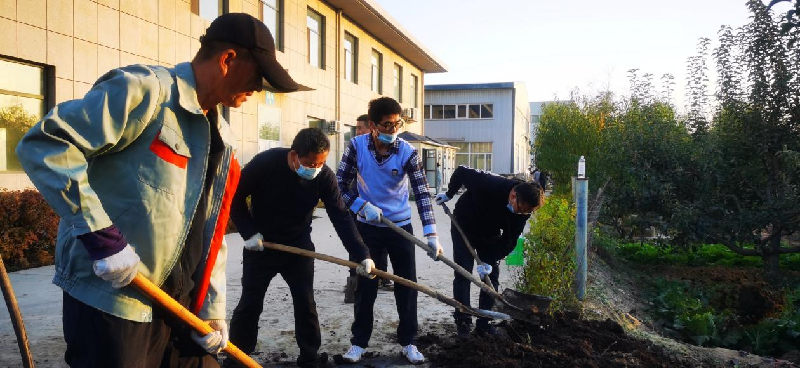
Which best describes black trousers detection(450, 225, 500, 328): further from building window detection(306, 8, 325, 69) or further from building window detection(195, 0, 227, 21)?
building window detection(306, 8, 325, 69)

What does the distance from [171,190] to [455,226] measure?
343 centimetres

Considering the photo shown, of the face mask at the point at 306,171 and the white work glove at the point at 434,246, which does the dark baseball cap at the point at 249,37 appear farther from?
the white work glove at the point at 434,246

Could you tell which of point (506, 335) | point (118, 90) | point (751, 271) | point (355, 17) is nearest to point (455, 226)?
point (506, 335)

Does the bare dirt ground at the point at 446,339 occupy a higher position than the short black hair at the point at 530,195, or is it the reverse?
the short black hair at the point at 530,195

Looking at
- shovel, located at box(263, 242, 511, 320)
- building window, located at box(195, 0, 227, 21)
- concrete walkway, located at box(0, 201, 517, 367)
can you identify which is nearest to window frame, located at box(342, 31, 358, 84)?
building window, located at box(195, 0, 227, 21)

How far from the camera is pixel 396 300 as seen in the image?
4.57 meters

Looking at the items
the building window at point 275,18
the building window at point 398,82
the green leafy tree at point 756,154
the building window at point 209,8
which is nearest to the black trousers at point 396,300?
the green leafy tree at point 756,154

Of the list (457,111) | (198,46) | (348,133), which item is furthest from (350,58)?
(457,111)

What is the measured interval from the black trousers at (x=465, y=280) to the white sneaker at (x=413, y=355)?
673 millimetres

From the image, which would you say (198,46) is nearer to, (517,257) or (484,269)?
(517,257)

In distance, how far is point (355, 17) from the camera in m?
19.7

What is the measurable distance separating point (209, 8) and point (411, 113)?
1407cm

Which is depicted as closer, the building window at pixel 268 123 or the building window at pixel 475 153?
the building window at pixel 268 123

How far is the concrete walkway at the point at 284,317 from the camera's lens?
4465 mm
